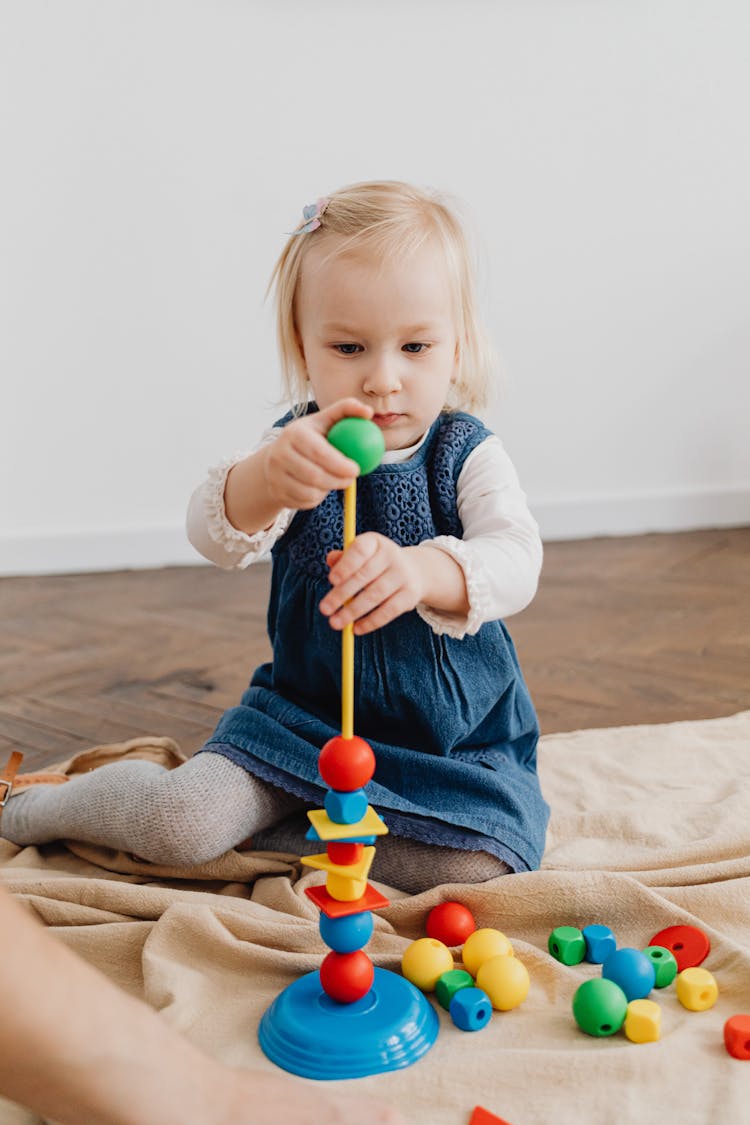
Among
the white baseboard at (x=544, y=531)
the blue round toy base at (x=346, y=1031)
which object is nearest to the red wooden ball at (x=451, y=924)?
the blue round toy base at (x=346, y=1031)

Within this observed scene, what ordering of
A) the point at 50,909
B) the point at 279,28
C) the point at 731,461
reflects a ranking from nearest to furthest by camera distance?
the point at 50,909 < the point at 279,28 < the point at 731,461

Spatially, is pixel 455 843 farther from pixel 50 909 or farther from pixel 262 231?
pixel 262 231

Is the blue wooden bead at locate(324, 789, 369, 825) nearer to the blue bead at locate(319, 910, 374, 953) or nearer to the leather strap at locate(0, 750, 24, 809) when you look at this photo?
the blue bead at locate(319, 910, 374, 953)

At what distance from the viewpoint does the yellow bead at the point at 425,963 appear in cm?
90

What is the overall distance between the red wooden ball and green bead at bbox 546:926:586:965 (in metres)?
0.07

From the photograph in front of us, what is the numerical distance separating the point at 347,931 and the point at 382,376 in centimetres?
49

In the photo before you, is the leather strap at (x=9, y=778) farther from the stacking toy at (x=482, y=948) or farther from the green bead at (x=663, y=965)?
the green bead at (x=663, y=965)

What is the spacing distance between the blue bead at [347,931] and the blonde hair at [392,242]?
22.6 inches

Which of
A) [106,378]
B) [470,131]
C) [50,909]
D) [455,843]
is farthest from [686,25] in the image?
[50,909]

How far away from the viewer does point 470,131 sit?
2727mm

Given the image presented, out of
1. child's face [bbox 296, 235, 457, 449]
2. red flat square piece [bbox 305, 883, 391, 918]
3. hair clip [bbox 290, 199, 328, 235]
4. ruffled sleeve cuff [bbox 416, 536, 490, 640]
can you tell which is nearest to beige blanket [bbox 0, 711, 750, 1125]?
red flat square piece [bbox 305, 883, 391, 918]

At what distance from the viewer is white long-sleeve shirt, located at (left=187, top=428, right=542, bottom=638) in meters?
0.97

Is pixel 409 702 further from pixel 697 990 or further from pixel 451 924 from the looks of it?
pixel 697 990

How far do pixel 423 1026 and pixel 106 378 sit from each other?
208 centimetres
